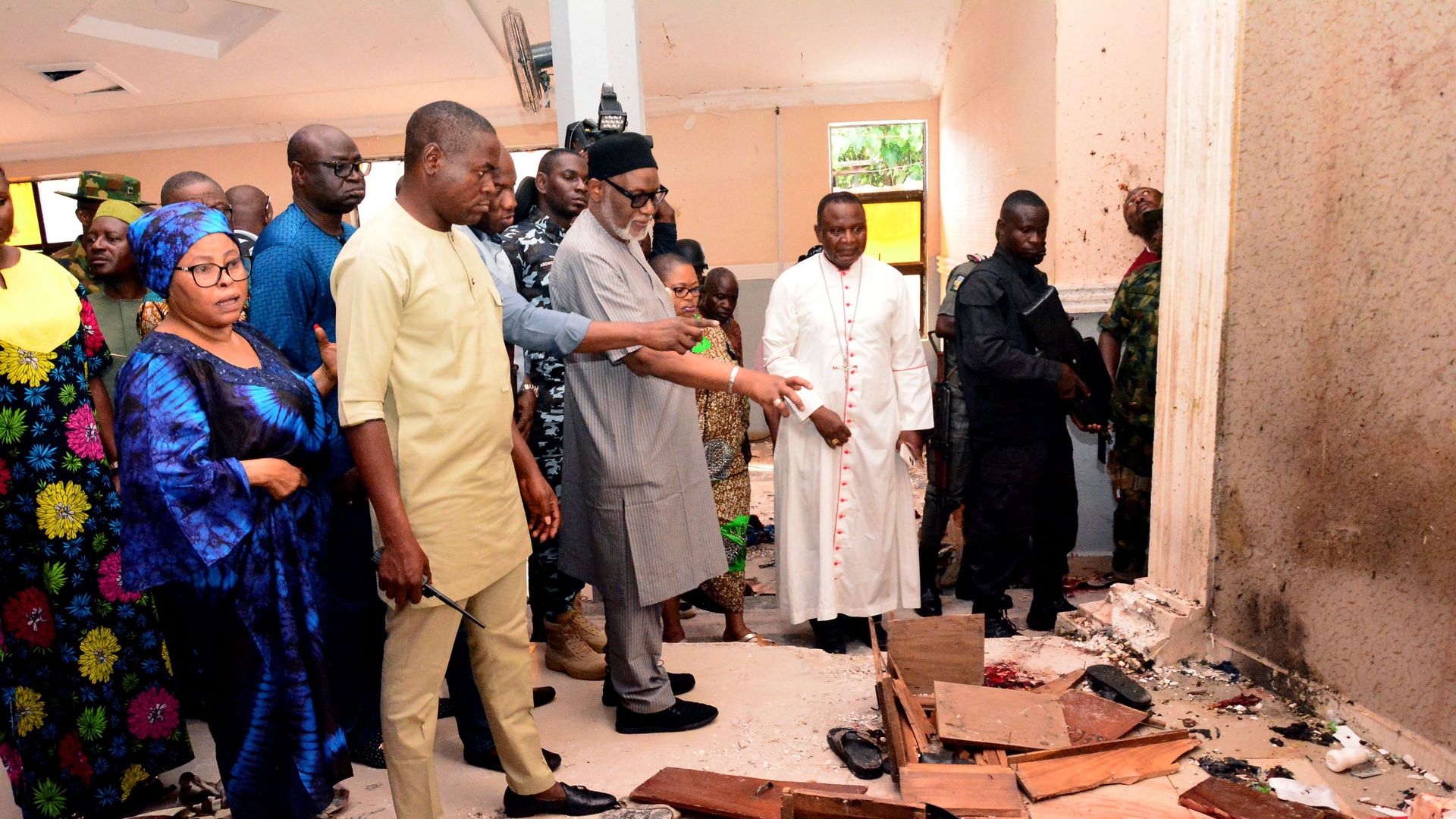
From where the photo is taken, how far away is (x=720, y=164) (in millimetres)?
9922

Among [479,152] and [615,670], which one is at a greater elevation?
[479,152]

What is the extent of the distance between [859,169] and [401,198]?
8.25m

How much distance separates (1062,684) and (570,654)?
6.14 ft

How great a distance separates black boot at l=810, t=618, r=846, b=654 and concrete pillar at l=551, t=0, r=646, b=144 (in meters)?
2.73

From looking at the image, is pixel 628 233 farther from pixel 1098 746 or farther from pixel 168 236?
pixel 1098 746

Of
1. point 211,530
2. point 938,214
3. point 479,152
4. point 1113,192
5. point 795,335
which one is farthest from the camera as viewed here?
point 938,214

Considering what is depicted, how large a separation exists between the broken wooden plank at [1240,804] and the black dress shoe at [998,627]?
5.33 feet

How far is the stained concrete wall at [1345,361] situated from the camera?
9.20 ft

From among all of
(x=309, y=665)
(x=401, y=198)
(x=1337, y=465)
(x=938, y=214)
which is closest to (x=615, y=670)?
(x=309, y=665)

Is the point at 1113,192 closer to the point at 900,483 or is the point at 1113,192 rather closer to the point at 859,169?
the point at 900,483

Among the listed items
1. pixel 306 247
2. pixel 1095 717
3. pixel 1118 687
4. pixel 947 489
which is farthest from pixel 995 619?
pixel 306 247

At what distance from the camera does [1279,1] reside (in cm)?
323

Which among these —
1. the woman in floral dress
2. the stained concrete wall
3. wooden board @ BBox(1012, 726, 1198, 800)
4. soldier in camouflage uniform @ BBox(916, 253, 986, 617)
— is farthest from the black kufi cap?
soldier in camouflage uniform @ BBox(916, 253, 986, 617)

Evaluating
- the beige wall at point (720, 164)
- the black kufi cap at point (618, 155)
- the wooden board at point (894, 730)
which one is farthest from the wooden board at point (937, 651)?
the beige wall at point (720, 164)
